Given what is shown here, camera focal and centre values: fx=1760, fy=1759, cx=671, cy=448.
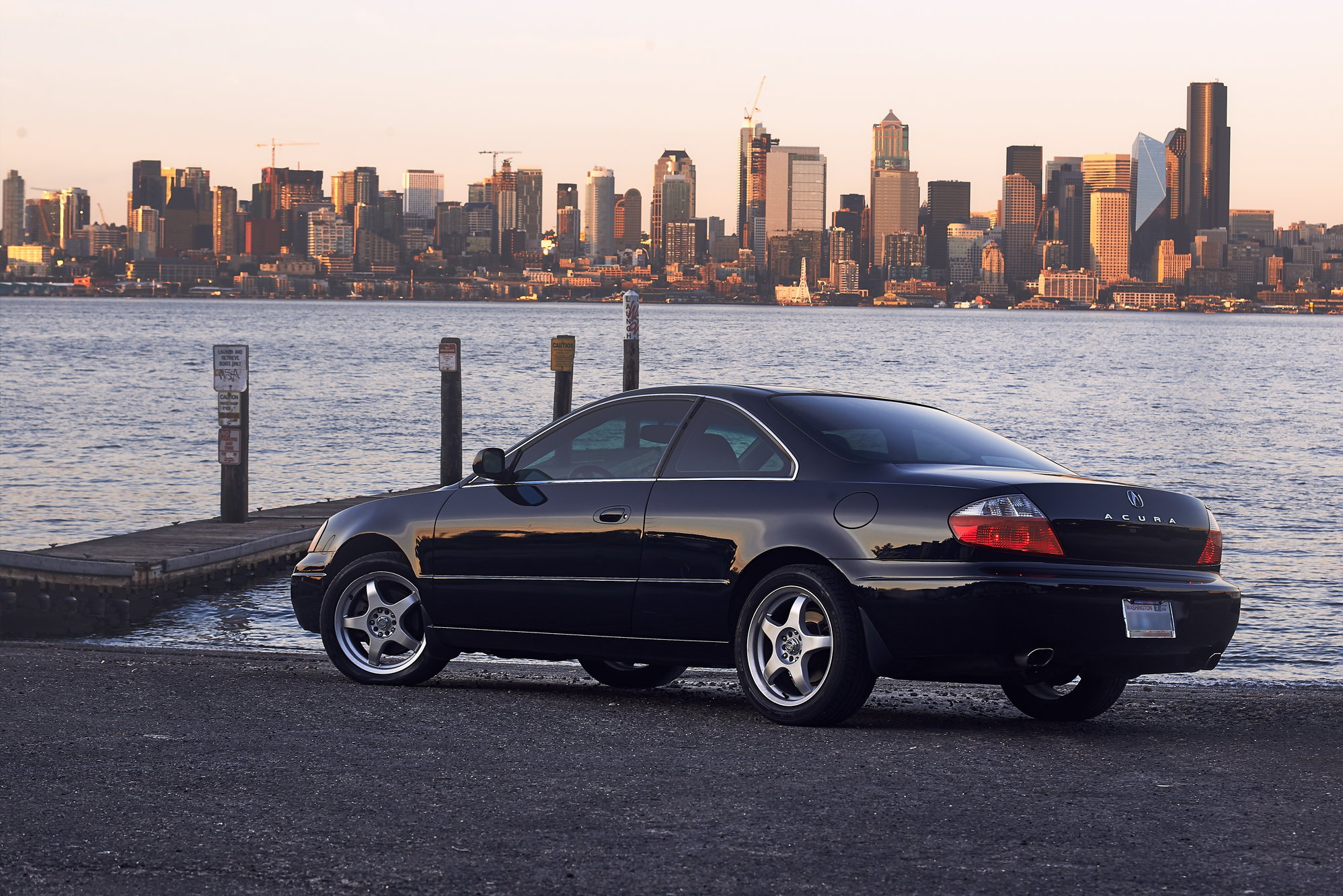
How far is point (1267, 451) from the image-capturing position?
1490 inches

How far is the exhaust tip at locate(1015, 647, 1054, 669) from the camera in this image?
6.61 metres

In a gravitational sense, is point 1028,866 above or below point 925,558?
below

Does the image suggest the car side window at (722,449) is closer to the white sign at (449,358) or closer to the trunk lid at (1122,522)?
the trunk lid at (1122,522)

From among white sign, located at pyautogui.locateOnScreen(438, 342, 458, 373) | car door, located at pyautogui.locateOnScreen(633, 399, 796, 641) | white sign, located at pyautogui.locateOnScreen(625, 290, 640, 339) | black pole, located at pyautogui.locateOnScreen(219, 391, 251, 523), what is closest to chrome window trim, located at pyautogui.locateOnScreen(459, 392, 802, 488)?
car door, located at pyautogui.locateOnScreen(633, 399, 796, 641)

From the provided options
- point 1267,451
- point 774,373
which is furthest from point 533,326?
point 1267,451

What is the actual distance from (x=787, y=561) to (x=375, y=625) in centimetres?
238

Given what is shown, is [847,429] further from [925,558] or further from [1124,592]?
[1124,592]

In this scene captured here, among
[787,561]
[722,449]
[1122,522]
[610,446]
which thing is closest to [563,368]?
[610,446]

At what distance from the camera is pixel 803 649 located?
706 cm

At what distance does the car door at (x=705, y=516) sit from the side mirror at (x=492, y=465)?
32.3 inches

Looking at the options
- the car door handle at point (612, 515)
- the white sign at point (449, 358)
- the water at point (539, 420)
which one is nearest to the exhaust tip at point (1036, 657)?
the car door handle at point (612, 515)

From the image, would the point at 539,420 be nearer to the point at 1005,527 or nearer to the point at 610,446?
the point at 610,446

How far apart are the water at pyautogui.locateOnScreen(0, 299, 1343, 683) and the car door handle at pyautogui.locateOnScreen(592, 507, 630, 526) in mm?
5269

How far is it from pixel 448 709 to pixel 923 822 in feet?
9.51
